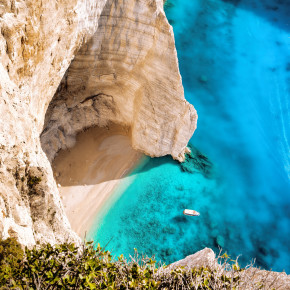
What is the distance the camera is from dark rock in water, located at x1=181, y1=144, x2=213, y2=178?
15920 mm

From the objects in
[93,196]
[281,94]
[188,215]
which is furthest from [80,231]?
[281,94]

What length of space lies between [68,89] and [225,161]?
976 cm

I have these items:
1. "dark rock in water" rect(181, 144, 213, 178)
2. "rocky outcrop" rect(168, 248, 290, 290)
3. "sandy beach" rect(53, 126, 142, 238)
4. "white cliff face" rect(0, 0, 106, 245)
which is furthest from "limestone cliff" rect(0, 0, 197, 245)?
"rocky outcrop" rect(168, 248, 290, 290)

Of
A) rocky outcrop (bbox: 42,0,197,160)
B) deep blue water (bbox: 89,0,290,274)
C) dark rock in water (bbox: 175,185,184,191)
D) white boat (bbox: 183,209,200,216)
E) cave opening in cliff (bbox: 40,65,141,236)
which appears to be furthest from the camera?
dark rock in water (bbox: 175,185,184,191)

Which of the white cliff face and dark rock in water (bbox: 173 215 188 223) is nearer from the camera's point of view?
the white cliff face

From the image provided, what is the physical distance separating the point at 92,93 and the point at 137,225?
6.80m

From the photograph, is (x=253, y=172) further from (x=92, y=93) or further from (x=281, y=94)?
(x=92, y=93)

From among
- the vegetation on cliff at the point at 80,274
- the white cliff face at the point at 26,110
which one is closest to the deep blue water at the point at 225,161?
the white cliff face at the point at 26,110

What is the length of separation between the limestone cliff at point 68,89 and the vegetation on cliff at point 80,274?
56cm

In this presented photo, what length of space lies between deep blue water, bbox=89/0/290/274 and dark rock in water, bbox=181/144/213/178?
274mm

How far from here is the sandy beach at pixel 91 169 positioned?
13844 mm

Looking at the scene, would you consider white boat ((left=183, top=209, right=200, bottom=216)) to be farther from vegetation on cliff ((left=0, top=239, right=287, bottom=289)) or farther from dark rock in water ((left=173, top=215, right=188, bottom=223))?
vegetation on cliff ((left=0, top=239, right=287, bottom=289))

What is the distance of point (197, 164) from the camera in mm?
16188

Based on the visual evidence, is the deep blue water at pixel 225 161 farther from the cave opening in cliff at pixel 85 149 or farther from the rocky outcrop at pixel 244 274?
the rocky outcrop at pixel 244 274
